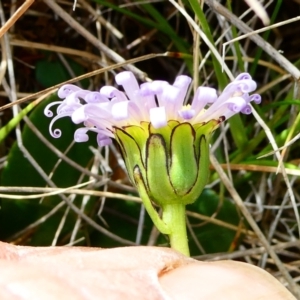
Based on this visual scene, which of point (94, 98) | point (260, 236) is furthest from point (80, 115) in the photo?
point (260, 236)

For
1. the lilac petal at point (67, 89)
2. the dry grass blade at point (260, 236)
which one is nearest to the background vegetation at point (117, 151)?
the dry grass blade at point (260, 236)

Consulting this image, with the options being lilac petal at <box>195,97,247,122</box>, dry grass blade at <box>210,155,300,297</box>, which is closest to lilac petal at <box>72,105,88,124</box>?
lilac petal at <box>195,97,247,122</box>

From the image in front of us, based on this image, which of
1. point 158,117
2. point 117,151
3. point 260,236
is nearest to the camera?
point 158,117

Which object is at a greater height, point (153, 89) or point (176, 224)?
point (153, 89)

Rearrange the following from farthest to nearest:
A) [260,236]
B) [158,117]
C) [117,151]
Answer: [117,151]
[260,236]
[158,117]

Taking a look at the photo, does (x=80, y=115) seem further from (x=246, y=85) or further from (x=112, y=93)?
(x=246, y=85)

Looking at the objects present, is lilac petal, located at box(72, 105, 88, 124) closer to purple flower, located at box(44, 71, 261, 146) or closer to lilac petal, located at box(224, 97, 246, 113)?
purple flower, located at box(44, 71, 261, 146)

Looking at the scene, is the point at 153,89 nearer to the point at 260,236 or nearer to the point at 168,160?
the point at 168,160

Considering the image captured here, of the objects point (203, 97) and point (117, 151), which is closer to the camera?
point (203, 97)
